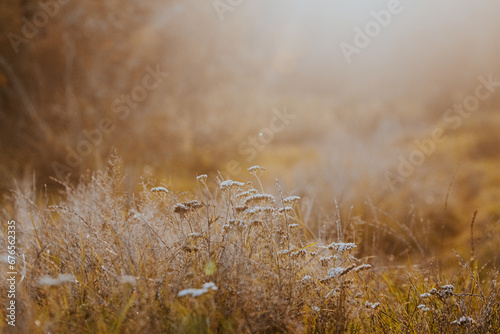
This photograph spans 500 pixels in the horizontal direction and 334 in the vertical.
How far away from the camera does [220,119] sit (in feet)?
29.5

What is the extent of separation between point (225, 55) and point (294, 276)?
715cm

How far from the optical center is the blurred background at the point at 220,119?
587 cm

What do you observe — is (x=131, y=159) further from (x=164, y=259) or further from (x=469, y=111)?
(x=469, y=111)

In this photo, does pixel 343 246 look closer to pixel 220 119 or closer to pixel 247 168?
pixel 247 168

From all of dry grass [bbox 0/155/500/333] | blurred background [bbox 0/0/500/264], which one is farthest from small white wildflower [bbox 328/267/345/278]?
blurred background [bbox 0/0/500/264]

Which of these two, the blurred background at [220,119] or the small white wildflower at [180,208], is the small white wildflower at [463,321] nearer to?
the small white wildflower at [180,208]

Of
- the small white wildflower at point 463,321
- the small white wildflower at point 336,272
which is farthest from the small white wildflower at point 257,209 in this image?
the small white wildflower at point 463,321

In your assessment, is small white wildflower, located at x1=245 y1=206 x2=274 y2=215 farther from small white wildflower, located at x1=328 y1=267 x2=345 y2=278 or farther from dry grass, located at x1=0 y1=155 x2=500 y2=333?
small white wildflower, located at x1=328 y1=267 x2=345 y2=278

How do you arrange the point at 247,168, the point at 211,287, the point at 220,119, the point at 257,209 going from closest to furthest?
the point at 211,287, the point at 257,209, the point at 247,168, the point at 220,119

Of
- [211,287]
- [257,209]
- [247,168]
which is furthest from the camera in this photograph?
[247,168]

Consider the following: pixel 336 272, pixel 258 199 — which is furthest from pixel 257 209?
pixel 336 272

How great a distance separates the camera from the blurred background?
19.2ft

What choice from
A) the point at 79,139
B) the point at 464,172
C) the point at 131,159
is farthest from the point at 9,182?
the point at 464,172

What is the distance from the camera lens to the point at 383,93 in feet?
41.8
